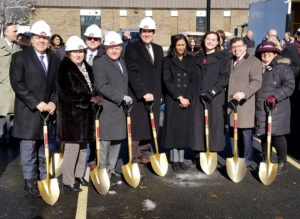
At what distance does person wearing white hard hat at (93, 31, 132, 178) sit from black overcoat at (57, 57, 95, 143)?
6.3 inches

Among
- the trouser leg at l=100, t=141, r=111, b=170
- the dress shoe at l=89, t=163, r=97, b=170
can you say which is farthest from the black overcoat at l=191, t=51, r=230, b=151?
the dress shoe at l=89, t=163, r=97, b=170

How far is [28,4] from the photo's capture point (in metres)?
36.6

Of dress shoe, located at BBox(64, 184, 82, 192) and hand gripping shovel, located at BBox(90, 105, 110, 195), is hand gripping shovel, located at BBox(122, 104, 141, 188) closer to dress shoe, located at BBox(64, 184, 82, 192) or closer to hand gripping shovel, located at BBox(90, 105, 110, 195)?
hand gripping shovel, located at BBox(90, 105, 110, 195)

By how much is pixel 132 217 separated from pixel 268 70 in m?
2.58

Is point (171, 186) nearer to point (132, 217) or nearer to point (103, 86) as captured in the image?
point (132, 217)

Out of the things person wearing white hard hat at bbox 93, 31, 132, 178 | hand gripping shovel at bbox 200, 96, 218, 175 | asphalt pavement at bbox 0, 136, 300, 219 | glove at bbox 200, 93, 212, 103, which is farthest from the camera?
hand gripping shovel at bbox 200, 96, 218, 175

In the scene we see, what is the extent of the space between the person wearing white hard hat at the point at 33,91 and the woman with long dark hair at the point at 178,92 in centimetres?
152

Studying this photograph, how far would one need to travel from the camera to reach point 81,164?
459 centimetres

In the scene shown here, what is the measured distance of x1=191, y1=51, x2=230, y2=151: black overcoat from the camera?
16.2ft

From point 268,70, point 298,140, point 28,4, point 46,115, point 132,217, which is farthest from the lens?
point 28,4

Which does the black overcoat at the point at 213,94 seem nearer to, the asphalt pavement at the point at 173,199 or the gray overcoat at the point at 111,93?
the asphalt pavement at the point at 173,199

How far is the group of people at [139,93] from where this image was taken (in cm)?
412

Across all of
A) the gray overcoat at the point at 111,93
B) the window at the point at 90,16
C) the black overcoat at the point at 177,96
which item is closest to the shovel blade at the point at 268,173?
the black overcoat at the point at 177,96

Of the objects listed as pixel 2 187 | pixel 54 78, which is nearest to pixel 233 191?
pixel 54 78
